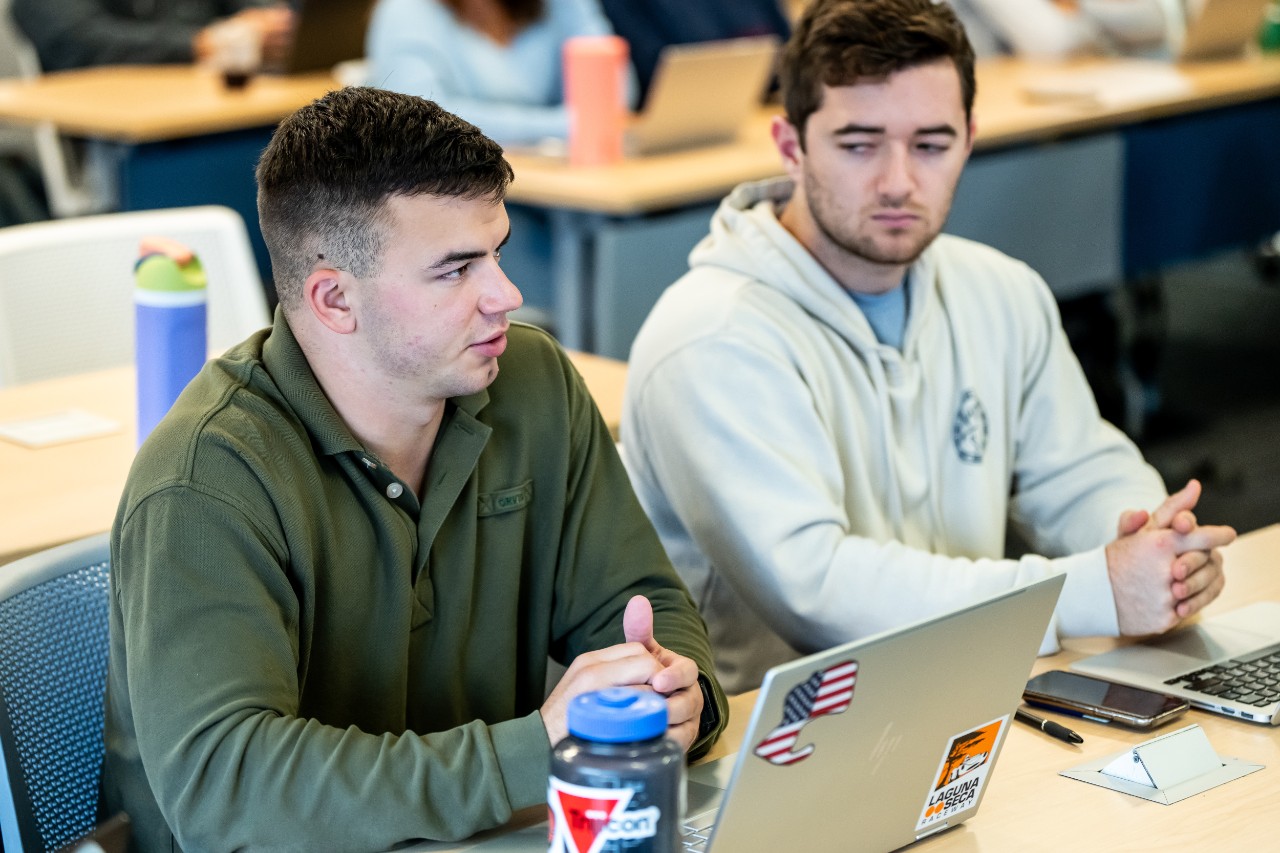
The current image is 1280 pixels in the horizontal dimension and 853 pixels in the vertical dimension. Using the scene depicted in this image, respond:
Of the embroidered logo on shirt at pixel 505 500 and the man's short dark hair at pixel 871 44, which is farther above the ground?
the man's short dark hair at pixel 871 44

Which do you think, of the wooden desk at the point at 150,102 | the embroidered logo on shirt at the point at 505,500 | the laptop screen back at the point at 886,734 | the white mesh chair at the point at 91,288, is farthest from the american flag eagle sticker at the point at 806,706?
the wooden desk at the point at 150,102

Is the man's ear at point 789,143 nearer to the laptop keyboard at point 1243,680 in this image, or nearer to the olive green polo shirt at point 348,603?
the olive green polo shirt at point 348,603

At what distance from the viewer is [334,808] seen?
1.12 meters

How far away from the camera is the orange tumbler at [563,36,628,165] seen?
3236 millimetres

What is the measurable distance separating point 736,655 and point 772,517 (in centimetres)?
27

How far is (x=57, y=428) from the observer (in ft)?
6.84

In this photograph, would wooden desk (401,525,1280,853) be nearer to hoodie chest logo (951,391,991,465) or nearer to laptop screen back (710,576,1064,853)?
laptop screen back (710,576,1064,853)

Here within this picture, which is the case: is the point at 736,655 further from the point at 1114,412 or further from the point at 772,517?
the point at 1114,412

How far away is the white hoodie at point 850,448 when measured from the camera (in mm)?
1664

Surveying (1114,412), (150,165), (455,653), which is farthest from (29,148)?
(455,653)

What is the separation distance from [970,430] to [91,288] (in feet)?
4.55

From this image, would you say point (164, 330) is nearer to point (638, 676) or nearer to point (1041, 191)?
point (638, 676)

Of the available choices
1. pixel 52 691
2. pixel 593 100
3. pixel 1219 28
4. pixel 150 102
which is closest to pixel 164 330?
pixel 52 691

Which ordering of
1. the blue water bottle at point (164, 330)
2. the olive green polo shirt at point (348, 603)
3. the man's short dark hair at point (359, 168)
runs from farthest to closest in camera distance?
the blue water bottle at point (164, 330), the man's short dark hair at point (359, 168), the olive green polo shirt at point (348, 603)
